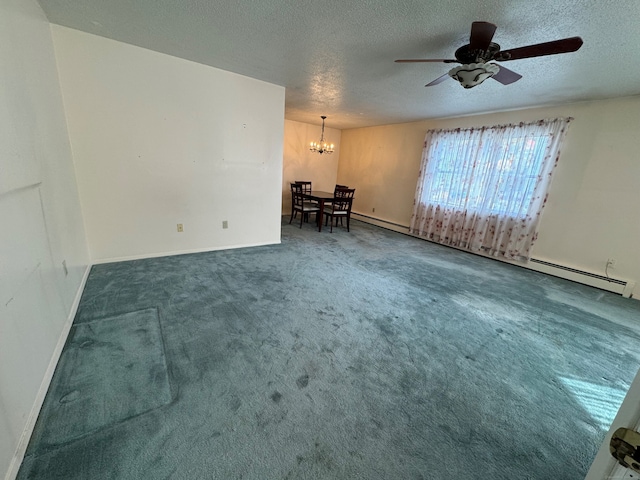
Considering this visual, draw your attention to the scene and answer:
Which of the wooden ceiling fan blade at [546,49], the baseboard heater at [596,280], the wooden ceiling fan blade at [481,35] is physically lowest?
the baseboard heater at [596,280]

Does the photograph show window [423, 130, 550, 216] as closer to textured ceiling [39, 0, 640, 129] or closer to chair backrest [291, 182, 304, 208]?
textured ceiling [39, 0, 640, 129]

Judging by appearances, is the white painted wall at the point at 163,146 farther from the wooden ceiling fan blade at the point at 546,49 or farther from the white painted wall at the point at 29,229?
the wooden ceiling fan blade at the point at 546,49

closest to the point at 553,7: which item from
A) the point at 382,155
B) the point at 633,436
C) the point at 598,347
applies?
the point at 633,436

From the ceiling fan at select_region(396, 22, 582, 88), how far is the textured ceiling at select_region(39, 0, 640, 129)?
0.49 feet

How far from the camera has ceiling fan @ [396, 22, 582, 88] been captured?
161 cm

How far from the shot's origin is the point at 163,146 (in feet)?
9.87

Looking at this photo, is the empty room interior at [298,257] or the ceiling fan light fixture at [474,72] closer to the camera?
the empty room interior at [298,257]

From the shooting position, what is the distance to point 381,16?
71.7 inches

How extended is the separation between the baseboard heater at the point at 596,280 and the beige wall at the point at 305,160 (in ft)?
16.5

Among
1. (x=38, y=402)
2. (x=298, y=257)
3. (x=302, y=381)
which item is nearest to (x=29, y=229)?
(x=38, y=402)

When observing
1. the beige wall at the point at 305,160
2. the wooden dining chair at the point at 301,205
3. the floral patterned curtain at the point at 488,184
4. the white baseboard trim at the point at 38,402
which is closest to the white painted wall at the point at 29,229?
the white baseboard trim at the point at 38,402

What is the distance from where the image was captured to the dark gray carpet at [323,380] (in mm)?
1109

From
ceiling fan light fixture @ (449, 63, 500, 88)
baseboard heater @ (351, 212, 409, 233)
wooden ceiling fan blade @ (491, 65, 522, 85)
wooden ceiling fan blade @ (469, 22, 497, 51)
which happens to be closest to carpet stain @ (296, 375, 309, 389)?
wooden ceiling fan blade @ (469, 22, 497, 51)

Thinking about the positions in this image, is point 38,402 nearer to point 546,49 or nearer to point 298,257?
point 298,257
